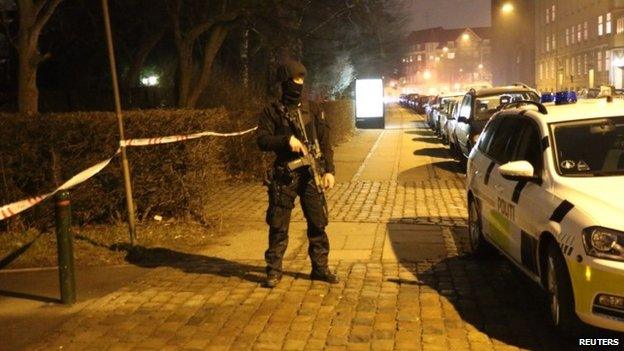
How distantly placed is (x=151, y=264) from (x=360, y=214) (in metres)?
3.65

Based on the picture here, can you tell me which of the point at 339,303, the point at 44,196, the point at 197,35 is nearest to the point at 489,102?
the point at 197,35

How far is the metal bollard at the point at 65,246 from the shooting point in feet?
19.1

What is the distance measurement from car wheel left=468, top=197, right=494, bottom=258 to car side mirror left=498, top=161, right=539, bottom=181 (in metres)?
1.68

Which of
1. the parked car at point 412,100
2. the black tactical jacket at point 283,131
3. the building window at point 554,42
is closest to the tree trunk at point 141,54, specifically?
the black tactical jacket at point 283,131

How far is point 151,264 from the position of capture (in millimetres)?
7465

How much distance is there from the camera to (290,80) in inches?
241

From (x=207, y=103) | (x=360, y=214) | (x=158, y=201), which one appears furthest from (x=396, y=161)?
(x=158, y=201)

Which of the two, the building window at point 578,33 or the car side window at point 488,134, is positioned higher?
the building window at point 578,33

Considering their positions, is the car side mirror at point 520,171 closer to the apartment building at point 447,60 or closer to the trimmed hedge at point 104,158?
the trimmed hedge at point 104,158

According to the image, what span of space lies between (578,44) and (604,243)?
6779 centimetres

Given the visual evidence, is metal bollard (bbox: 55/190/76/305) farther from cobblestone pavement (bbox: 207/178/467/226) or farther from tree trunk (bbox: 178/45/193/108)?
tree trunk (bbox: 178/45/193/108)

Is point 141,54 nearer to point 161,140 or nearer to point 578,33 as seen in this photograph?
point 161,140

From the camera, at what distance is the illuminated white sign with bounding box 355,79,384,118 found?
108ft

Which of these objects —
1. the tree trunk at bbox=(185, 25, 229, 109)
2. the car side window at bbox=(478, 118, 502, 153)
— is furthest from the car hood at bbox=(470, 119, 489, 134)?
the car side window at bbox=(478, 118, 502, 153)
